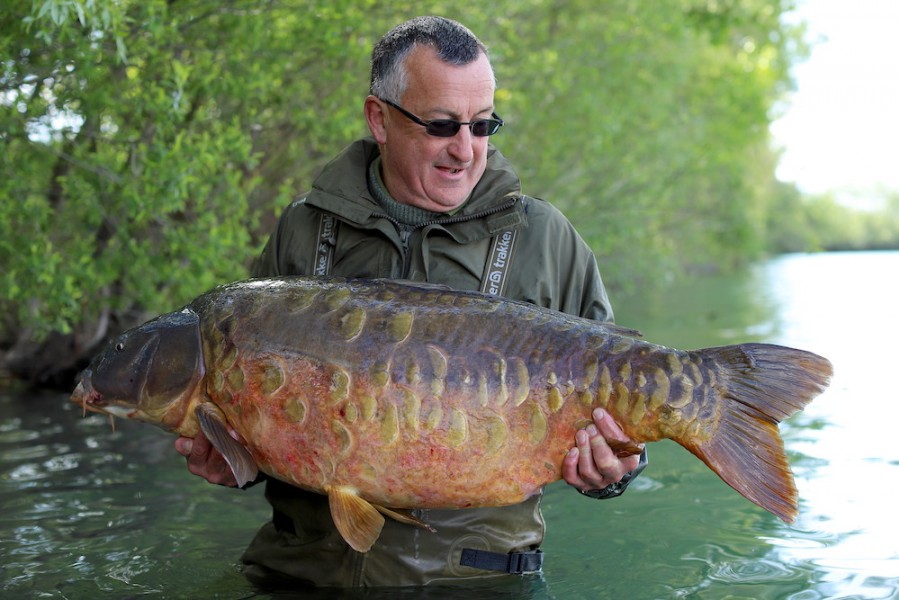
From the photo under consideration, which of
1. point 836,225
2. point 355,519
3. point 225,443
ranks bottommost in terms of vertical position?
point 355,519

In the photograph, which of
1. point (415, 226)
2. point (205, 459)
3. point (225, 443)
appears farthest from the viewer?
point (415, 226)

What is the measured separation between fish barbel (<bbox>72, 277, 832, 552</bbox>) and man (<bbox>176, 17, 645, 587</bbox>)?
311mm

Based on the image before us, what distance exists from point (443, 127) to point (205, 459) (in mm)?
1415

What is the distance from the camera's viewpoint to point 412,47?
3760 millimetres

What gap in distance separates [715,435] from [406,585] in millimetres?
1184

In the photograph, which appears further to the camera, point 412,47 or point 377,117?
point 377,117

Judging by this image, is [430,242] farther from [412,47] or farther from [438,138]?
[412,47]

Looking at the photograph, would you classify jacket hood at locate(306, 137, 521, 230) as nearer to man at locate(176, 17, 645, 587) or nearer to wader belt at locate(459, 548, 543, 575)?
man at locate(176, 17, 645, 587)

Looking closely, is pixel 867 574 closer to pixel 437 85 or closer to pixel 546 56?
pixel 437 85

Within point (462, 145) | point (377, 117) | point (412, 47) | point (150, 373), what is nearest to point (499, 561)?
point (150, 373)

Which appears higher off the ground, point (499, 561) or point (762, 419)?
point (762, 419)

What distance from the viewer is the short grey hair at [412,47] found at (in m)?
3.69

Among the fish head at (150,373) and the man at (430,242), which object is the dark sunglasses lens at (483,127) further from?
the fish head at (150,373)

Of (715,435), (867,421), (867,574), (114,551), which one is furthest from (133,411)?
(867,421)
